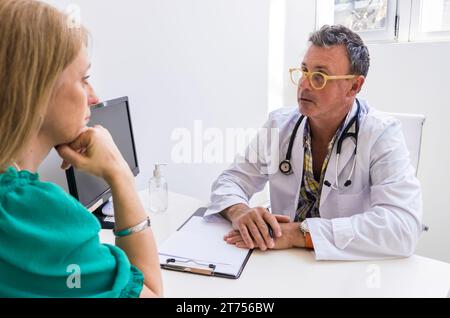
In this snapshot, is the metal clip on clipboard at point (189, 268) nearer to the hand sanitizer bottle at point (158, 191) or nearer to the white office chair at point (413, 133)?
the hand sanitizer bottle at point (158, 191)

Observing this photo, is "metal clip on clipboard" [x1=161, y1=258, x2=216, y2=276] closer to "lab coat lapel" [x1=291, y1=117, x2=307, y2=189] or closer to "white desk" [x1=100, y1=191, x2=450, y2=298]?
"white desk" [x1=100, y1=191, x2=450, y2=298]

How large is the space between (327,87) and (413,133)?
0.45 metres

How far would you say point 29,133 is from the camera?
573mm

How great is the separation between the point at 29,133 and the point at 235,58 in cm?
183

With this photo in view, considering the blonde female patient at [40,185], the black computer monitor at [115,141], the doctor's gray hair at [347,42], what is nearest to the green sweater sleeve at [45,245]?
the blonde female patient at [40,185]

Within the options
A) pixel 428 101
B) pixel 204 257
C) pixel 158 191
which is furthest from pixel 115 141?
pixel 428 101

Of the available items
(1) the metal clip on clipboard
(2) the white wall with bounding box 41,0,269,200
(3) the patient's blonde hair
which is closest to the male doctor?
(1) the metal clip on clipboard

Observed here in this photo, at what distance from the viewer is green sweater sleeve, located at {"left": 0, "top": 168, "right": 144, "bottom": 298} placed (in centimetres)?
53

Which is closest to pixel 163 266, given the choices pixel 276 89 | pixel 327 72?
pixel 327 72

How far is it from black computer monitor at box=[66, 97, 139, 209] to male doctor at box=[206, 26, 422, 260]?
0.39 metres

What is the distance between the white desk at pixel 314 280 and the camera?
89 centimetres

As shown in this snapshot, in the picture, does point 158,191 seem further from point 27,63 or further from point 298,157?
point 27,63
